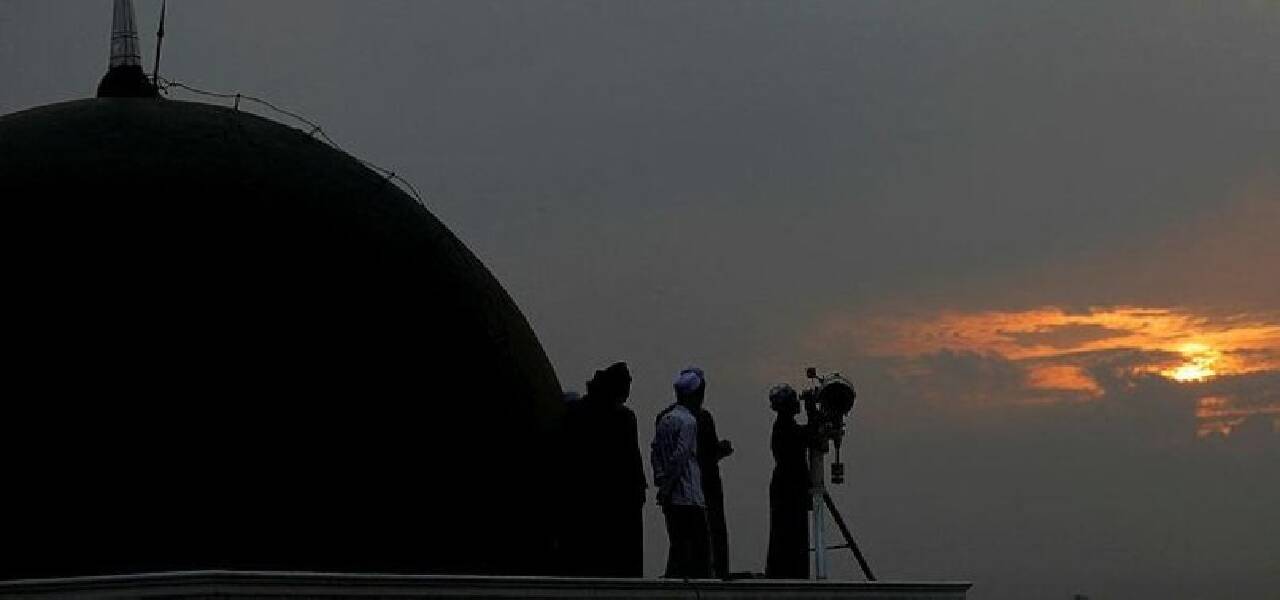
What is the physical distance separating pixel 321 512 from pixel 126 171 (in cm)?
391

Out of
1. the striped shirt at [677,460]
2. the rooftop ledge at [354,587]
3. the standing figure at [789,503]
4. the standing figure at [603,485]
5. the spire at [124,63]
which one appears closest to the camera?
the rooftop ledge at [354,587]

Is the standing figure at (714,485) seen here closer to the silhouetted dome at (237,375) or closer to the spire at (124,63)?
the silhouetted dome at (237,375)

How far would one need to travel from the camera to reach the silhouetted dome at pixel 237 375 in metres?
16.8

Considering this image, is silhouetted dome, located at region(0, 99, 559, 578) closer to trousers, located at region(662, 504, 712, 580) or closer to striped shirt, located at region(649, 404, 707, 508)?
trousers, located at region(662, 504, 712, 580)

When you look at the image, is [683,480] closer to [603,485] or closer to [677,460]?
[677,460]

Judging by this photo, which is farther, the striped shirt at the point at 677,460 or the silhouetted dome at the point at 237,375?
the striped shirt at the point at 677,460

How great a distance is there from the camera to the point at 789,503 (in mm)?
19641

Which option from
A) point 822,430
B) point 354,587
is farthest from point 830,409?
point 354,587

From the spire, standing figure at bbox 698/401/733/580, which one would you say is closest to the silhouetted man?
standing figure at bbox 698/401/733/580

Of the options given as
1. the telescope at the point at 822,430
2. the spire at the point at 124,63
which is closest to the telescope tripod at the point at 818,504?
Answer: the telescope at the point at 822,430

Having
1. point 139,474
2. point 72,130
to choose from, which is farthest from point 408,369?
point 72,130

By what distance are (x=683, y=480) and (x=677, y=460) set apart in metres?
0.17

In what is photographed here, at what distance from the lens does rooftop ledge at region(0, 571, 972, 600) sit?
12.8 m

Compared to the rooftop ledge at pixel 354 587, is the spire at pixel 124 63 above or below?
above
